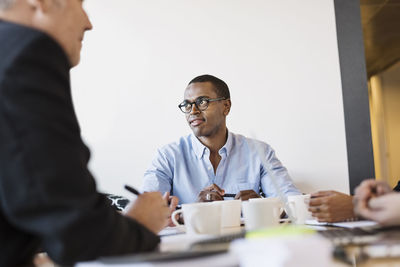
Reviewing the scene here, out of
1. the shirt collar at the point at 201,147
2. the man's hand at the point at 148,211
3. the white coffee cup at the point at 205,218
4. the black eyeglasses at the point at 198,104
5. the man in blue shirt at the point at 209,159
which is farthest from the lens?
the black eyeglasses at the point at 198,104

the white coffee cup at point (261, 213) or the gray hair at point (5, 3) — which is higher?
the gray hair at point (5, 3)

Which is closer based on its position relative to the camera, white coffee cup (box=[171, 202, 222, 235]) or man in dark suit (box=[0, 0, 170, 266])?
man in dark suit (box=[0, 0, 170, 266])

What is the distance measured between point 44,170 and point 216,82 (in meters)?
2.16

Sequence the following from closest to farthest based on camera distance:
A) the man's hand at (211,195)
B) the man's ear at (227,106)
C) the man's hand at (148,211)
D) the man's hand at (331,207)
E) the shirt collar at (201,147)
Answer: the man's hand at (148,211) → the man's hand at (331,207) → the man's hand at (211,195) → the shirt collar at (201,147) → the man's ear at (227,106)

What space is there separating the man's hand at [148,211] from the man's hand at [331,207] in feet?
1.63

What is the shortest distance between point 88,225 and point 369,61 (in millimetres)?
8621

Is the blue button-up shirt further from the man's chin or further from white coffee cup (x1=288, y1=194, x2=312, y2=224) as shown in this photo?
white coffee cup (x1=288, y1=194, x2=312, y2=224)

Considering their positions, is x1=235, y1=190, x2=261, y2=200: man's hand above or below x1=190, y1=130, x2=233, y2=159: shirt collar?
below

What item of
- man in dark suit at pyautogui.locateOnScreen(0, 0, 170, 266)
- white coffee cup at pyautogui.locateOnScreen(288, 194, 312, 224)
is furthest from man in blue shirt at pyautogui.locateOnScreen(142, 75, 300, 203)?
man in dark suit at pyautogui.locateOnScreen(0, 0, 170, 266)

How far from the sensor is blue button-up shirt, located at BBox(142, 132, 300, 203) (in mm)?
2398

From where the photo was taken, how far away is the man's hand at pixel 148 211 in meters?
0.99

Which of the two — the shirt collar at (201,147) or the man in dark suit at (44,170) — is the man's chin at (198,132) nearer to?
the shirt collar at (201,147)

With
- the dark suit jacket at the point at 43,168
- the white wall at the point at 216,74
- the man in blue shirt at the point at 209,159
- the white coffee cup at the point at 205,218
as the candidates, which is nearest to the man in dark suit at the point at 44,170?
the dark suit jacket at the point at 43,168

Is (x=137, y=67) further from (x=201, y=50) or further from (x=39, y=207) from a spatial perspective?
(x=39, y=207)
